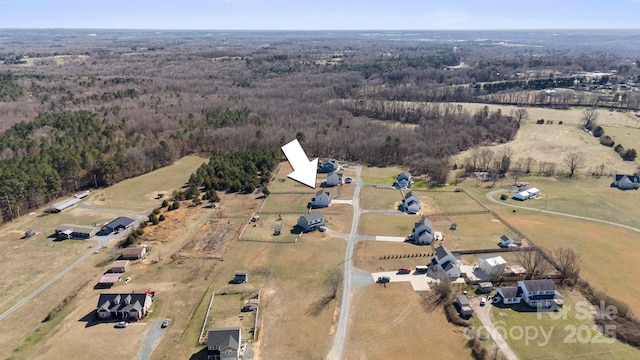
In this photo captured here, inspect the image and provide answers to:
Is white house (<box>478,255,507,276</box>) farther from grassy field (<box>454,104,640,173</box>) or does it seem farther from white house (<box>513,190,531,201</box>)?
grassy field (<box>454,104,640,173</box>)

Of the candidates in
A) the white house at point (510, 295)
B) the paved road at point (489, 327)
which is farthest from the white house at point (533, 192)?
the paved road at point (489, 327)

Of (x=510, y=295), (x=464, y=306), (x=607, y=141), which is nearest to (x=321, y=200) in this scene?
(x=464, y=306)

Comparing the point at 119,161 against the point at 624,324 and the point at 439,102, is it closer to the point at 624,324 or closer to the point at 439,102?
the point at 624,324

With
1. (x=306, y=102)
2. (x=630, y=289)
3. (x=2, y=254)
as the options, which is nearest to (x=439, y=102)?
(x=306, y=102)

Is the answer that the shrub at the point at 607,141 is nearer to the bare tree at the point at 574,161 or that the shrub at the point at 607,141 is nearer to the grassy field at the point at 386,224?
the bare tree at the point at 574,161

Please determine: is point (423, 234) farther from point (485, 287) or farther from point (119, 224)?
point (119, 224)

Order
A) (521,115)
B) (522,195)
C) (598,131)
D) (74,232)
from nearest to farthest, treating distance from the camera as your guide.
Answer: (74,232) < (522,195) < (598,131) < (521,115)

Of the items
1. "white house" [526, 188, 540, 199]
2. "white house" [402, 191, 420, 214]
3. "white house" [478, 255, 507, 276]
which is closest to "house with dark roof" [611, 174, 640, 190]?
"white house" [526, 188, 540, 199]
